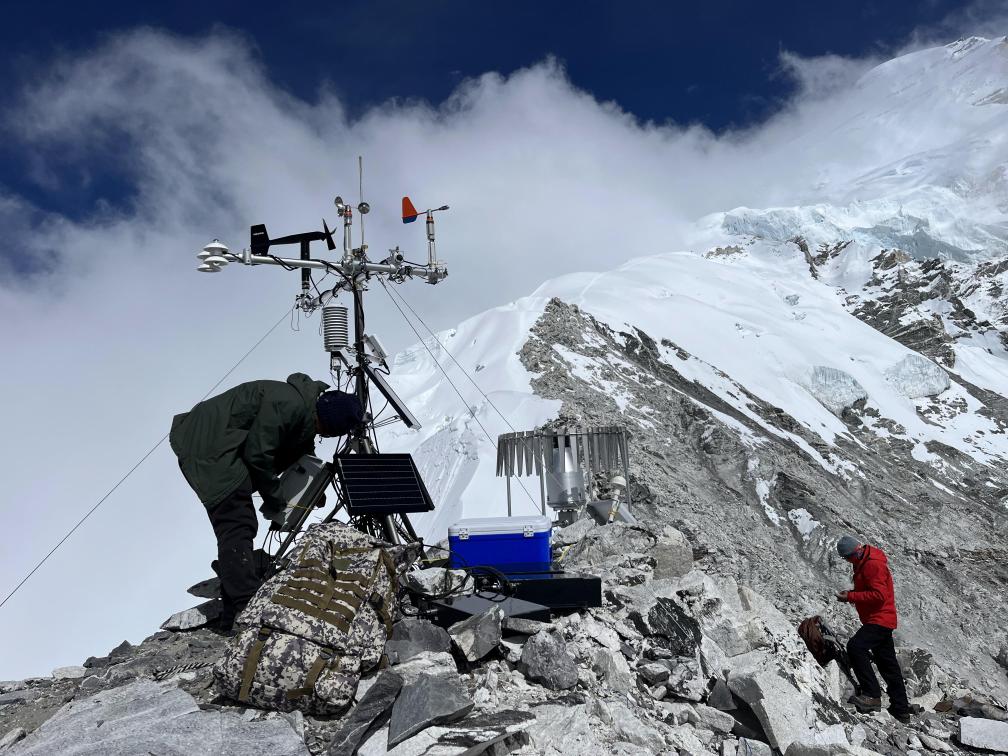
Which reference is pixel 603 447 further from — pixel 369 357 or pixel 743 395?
pixel 743 395

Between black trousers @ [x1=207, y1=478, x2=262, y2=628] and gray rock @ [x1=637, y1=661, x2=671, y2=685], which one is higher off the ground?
black trousers @ [x1=207, y1=478, x2=262, y2=628]

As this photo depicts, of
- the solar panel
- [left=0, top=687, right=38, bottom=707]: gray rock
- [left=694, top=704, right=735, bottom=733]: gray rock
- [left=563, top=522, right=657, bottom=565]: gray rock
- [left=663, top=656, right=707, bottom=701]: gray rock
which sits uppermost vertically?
the solar panel

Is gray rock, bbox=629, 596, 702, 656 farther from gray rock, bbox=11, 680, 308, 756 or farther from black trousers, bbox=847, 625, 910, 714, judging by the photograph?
gray rock, bbox=11, 680, 308, 756

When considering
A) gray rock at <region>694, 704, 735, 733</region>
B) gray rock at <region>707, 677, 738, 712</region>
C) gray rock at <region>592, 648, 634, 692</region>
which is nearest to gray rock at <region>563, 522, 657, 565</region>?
gray rock at <region>707, 677, 738, 712</region>

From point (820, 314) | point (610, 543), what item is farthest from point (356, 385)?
point (820, 314)

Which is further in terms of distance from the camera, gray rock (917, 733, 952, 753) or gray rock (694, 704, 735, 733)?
gray rock (917, 733, 952, 753)

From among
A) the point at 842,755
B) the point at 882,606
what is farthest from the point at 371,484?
the point at 882,606

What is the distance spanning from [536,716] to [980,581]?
26.5m

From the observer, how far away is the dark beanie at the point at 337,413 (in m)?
4.82

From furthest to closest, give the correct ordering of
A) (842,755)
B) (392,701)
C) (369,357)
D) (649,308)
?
(649,308), (369,357), (842,755), (392,701)

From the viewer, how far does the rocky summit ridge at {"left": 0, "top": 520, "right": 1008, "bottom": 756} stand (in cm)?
304

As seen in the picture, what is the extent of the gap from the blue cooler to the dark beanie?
110 centimetres

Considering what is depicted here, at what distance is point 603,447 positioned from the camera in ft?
38.1

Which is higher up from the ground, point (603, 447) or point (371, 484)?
point (603, 447)
